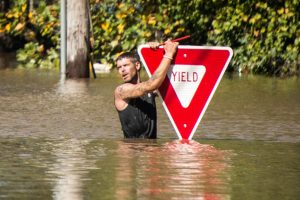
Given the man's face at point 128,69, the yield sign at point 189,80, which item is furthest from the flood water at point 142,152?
the man's face at point 128,69

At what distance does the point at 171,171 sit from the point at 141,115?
206 centimetres

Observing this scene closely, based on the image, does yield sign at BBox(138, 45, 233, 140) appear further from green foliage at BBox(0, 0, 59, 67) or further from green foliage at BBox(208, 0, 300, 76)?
green foliage at BBox(0, 0, 59, 67)

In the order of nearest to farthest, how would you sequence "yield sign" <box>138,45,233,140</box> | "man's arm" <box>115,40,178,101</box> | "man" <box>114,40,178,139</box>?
1. "man's arm" <box>115,40,178,101</box>
2. "man" <box>114,40,178,139</box>
3. "yield sign" <box>138,45,233,140</box>

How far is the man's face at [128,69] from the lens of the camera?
1255cm

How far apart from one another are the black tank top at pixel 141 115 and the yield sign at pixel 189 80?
160mm

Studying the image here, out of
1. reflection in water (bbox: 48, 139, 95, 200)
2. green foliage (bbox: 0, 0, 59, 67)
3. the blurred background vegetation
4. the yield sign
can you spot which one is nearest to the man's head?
the yield sign

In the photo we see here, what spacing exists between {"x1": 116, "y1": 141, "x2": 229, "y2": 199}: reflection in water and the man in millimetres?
179

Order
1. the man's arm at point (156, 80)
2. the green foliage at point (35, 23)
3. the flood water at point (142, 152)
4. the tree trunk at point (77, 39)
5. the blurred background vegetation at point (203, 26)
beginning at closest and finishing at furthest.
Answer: the flood water at point (142, 152)
the man's arm at point (156, 80)
the tree trunk at point (77, 39)
the blurred background vegetation at point (203, 26)
the green foliage at point (35, 23)

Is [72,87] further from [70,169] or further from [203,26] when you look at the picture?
[70,169]

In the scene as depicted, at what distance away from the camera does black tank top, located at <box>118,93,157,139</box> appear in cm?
1281

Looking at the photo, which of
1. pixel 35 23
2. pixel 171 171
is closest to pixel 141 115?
pixel 171 171

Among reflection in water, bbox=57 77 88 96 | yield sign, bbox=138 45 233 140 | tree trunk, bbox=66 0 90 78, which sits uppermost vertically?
yield sign, bbox=138 45 233 140

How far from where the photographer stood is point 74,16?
1044 inches

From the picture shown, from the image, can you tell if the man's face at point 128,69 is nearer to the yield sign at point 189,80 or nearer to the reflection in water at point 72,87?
the yield sign at point 189,80
